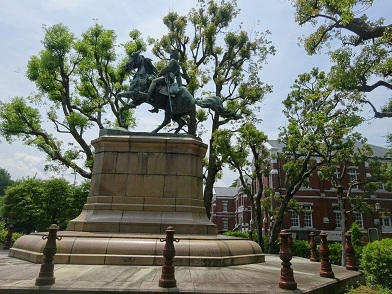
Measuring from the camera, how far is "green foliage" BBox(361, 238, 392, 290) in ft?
31.1

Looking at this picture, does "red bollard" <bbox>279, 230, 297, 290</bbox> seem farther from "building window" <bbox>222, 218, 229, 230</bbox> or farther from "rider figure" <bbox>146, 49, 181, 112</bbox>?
"building window" <bbox>222, 218, 229, 230</bbox>

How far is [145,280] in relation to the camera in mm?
5594

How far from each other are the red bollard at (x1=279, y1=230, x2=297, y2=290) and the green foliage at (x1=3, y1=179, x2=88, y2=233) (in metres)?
22.9

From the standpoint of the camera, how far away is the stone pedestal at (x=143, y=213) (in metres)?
7.24

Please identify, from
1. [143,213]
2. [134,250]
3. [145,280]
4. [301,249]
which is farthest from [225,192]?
[145,280]

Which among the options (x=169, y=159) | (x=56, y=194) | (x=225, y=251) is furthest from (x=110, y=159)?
(x=56, y=194)

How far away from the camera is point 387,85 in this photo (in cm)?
1304

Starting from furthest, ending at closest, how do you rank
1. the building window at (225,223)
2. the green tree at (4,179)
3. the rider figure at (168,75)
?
the green tree at (4,179) → the building window at (225,223) → the rider figure at (168,75)

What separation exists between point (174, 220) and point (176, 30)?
63.9 feet

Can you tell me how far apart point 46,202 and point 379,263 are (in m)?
25.3

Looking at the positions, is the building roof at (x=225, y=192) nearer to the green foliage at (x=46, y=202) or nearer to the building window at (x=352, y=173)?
the building window at (x=352, y=173)

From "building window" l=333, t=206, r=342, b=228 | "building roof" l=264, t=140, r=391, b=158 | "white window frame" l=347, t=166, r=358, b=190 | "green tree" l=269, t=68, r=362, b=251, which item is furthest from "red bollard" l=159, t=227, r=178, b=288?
"white window frame" l=347, t=166, r=358, b=190

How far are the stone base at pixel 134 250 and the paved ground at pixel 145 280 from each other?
23 cm

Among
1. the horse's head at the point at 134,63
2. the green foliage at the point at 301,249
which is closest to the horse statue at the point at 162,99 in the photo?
the horse's head at the point at 134,63
